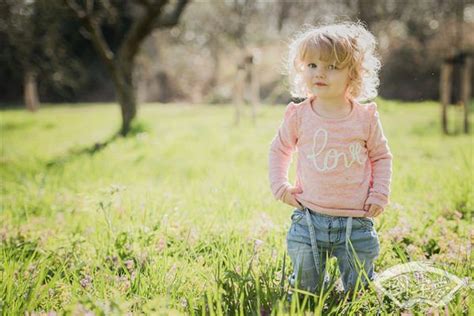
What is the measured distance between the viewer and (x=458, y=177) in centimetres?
450

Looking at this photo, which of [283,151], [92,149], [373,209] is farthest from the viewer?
[92,149]

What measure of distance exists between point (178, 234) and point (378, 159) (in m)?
1.43

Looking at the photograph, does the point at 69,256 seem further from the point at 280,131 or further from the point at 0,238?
the point at 280,131

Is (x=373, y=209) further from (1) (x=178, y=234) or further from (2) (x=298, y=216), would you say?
(1) (x=178, y=234)

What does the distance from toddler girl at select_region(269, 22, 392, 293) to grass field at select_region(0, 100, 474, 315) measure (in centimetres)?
18

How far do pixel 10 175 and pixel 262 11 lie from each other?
27.5m

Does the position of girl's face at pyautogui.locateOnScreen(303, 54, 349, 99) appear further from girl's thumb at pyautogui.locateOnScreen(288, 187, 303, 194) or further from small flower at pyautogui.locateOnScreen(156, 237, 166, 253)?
small flower at pyautogui.locateOnScreen(156, 237, 166, 253)

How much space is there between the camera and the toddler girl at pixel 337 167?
8.22ft

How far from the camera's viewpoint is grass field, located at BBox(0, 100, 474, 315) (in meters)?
2.29

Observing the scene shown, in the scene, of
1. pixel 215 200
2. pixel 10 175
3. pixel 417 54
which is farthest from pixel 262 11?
pixel 215 200

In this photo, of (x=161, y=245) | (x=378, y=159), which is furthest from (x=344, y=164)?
(x=161, y=245)

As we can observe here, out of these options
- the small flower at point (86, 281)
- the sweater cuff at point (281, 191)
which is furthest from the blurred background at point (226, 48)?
the sweater cuff at point (281, 191)

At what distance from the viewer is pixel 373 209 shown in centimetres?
247

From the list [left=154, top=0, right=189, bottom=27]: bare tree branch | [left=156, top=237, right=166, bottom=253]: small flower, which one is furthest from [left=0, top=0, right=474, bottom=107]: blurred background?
[left=156, top=237, right=166, bottom=253]: small flower
